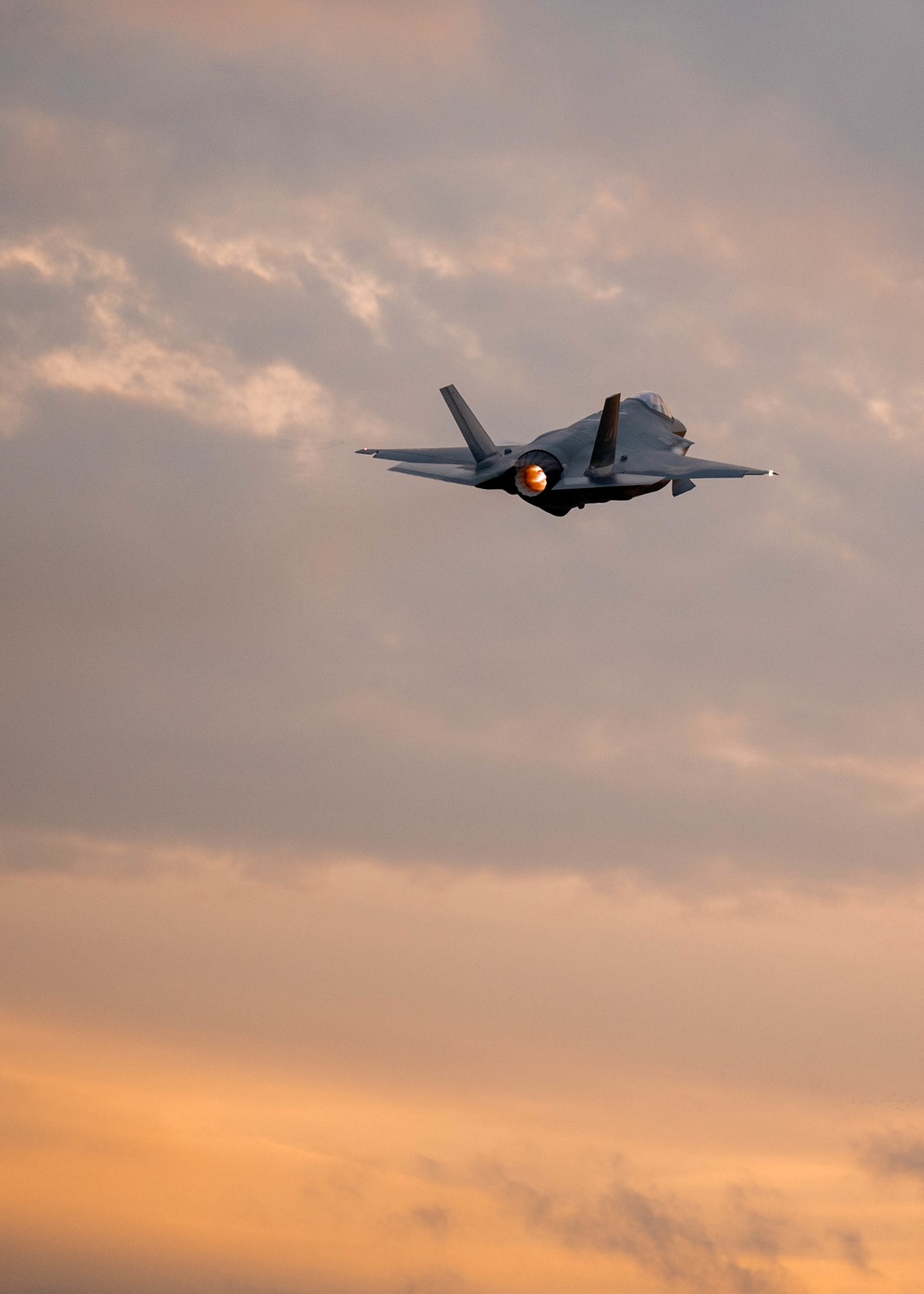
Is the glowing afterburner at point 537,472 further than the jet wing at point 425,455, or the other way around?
the jet wing at point 425,455

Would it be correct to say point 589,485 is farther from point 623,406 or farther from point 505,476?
point 623,406

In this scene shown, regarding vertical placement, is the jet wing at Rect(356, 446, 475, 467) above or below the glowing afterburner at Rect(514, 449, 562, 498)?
above

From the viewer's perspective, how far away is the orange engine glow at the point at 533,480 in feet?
266

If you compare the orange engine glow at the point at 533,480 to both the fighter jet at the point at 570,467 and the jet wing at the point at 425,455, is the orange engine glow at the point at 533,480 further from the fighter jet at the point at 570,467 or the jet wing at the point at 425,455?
the jet wing at the point at 425,455

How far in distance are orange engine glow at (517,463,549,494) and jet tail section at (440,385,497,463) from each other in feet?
9.24

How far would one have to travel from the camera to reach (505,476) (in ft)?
269

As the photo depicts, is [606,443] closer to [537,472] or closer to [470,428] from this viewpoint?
[537,472]

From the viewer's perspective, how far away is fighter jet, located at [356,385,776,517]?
3191 inches

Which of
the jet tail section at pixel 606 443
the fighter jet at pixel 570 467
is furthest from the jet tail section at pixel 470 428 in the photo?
the jet tail section at pixel 606 443

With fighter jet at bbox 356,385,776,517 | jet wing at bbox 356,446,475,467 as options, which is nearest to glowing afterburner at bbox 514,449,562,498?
fighter jet at bbox 356,385,776,517

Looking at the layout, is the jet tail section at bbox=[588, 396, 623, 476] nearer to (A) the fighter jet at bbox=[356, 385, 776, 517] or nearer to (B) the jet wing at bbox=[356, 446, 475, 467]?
(A) the fighter jet at bbox=[356, 385, 776, 517]

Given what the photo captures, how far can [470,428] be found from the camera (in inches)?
3273

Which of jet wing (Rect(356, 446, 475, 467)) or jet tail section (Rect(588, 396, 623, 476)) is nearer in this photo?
jet tail section (Rect(588, 396, 623, 476))

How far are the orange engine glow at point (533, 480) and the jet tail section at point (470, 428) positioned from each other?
111 inches
